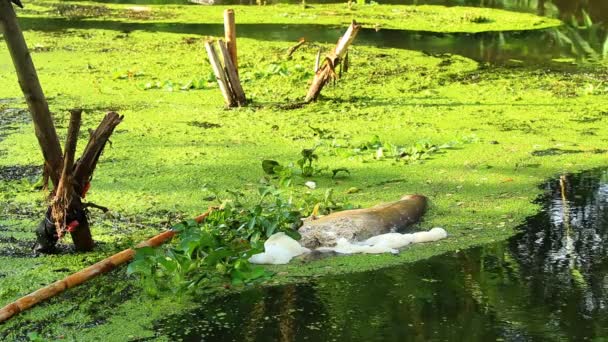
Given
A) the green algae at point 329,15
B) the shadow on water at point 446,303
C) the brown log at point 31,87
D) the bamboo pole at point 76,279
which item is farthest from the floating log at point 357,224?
the green algae at point 329,15

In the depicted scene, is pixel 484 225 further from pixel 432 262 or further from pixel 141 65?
pixel 141 65

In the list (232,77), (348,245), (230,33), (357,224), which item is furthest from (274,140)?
(348,245)

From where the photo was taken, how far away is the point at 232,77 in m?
6.80

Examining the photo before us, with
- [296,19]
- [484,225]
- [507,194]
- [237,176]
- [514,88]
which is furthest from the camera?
[296,19]

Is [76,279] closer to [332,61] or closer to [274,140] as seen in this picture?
[274,140]

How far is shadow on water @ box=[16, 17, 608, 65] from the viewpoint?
890 cm

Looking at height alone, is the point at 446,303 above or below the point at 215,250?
below

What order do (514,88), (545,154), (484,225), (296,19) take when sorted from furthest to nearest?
(296,19) → (514,88) → (545,154) → (484,225)

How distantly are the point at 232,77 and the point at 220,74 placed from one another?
0.28ft

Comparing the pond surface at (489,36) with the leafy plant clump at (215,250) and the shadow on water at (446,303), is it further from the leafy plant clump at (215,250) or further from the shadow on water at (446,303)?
the leafy plant clump at (215,250)

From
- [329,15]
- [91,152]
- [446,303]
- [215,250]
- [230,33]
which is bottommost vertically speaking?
[329,15]

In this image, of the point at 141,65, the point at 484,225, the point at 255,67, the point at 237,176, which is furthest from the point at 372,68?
the point at 484,225

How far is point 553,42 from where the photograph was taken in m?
9.49

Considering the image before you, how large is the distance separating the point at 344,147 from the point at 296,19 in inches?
221
